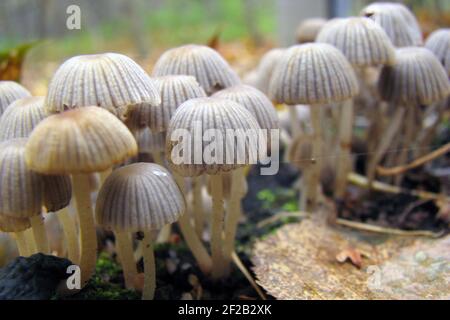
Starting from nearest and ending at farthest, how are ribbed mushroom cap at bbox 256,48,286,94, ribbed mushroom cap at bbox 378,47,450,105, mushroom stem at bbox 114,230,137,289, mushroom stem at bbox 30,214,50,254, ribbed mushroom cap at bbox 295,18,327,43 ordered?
1. mushroom stem at bbox 30,214,50,254
2. mushroom stem at bbox 114,230,137,289
3. ribbed mushroom cap at bbox 378,47,450,105
4. ribbed mushroom cap at bbox 256,48,286,94
5. ribbed mushroom cap at bbox 295,18,327,43

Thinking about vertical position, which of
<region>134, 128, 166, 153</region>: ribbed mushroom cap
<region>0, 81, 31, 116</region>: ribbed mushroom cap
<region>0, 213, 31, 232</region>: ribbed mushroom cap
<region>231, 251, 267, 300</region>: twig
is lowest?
<region>231, 251, 267, 300</region>: twig

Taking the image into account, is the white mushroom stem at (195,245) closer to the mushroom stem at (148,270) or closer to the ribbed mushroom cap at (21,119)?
the mushroom stem at (148,270)

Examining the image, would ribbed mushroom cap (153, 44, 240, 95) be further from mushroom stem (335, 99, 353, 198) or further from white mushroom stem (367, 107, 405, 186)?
white mushroom stem (367, 107, 405, 186)

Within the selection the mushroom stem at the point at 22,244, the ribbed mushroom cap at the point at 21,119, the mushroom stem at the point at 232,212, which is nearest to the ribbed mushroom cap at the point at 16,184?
the ribbed mushroom cap at the point at 21,119

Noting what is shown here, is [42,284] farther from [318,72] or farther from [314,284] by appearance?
[318,72]

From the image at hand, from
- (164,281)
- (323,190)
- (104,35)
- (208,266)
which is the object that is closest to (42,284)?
(164,281)

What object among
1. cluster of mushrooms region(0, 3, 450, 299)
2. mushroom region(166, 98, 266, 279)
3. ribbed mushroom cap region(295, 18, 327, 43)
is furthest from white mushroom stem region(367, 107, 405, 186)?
mushroom region(166, 98, 266, 279)

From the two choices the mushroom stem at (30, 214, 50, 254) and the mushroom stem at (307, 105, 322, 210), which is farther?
the mushroom stem at (307, 105, 322, 210)
